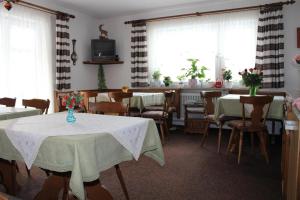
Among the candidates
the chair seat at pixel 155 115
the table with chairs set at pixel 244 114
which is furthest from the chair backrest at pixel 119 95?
the table with chairs set at pixel 244 114

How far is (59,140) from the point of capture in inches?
51.2

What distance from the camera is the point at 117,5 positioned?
5.30 meters

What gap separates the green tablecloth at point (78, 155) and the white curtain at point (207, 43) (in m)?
4.10

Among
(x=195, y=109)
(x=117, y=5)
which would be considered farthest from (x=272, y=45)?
(x=117, y=5)

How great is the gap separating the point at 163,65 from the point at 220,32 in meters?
1.39

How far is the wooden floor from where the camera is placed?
2285 mm

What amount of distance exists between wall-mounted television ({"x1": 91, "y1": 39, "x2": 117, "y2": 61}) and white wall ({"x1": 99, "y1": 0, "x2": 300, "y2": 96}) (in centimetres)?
32

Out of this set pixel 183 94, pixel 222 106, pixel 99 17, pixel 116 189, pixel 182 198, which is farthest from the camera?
pixel 99 17

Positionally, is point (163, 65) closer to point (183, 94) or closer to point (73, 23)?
point (183, 94)

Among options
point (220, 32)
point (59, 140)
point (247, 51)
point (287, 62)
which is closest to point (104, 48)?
point (220, 32)

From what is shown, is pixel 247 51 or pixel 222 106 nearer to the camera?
pixel 222 106

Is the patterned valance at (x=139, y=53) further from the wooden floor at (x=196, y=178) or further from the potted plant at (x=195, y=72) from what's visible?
the wooden floor at (x=196, y=178)

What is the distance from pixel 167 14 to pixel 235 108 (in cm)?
305

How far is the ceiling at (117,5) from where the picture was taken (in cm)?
505
